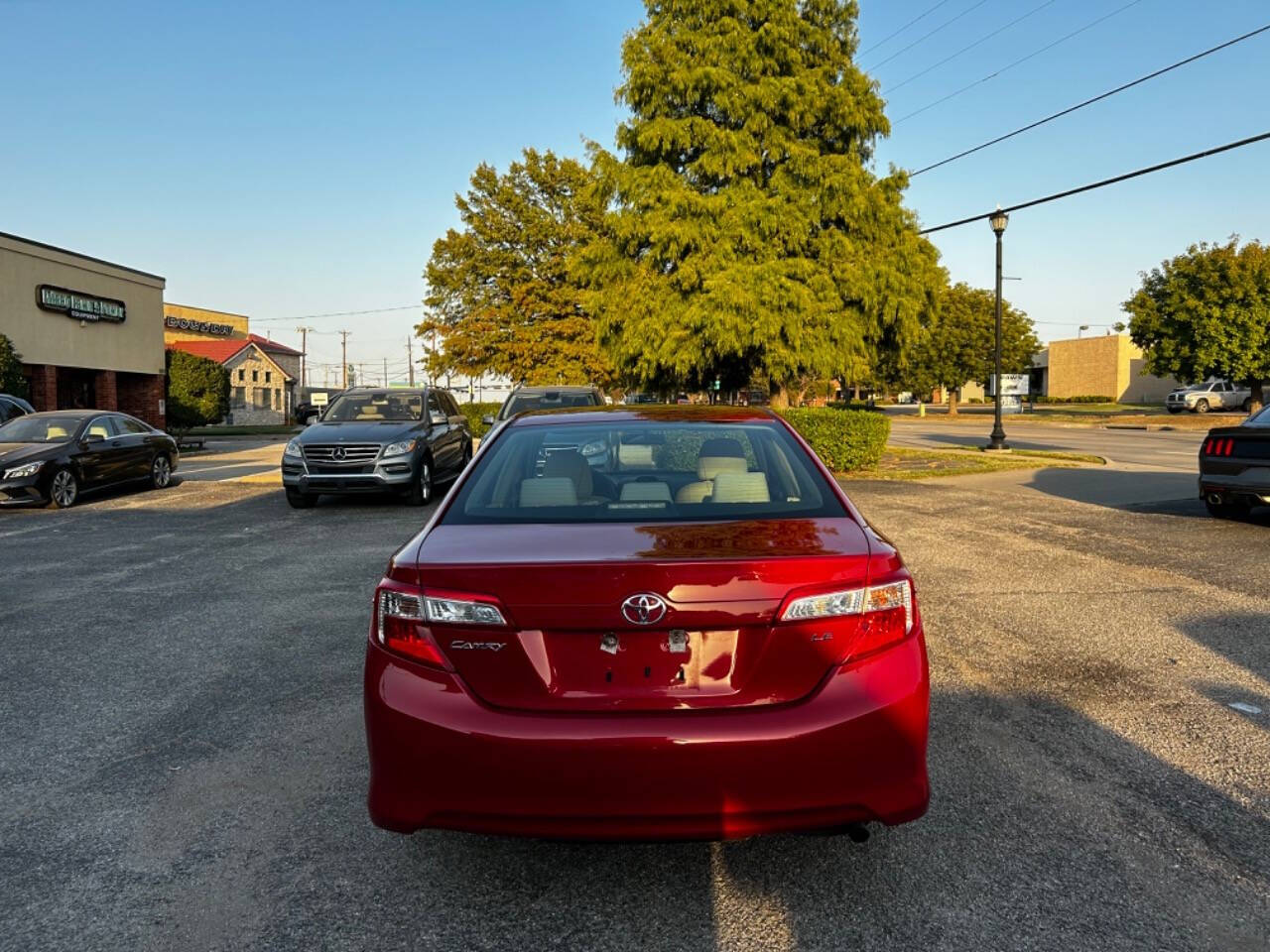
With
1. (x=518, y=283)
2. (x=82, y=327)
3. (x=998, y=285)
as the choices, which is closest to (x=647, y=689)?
(x=998, y=285)

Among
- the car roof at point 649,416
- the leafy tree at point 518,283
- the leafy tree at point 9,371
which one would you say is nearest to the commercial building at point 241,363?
the leafy tree at point 518,283

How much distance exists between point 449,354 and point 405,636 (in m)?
42.4

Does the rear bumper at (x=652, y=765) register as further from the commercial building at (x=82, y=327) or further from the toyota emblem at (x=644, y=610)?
the commercial building at (x=82, y=327)

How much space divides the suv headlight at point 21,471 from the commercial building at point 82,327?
56.0ft

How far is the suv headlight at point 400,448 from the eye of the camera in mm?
12656

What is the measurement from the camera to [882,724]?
260 centimetres

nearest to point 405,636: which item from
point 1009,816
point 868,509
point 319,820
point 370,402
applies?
point 319,820

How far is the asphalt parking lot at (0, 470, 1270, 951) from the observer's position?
273 centimetres

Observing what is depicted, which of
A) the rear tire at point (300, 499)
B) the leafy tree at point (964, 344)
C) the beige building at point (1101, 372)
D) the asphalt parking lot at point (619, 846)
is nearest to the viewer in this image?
the asphalt parking lot at point (619, 846)

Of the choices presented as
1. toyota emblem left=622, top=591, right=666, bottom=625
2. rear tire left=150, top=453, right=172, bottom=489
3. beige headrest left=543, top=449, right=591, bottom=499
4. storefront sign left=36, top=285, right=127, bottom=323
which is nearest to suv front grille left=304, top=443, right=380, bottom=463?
rear tire left=150, top=453, right=172, bottom=489

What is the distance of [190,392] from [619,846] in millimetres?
37908

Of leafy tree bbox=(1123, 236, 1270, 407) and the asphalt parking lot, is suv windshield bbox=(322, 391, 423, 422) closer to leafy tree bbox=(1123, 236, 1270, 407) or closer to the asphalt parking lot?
the asphalt parking lot

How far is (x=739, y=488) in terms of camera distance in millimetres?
3355

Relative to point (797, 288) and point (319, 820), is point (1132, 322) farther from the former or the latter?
point (319, 820)
